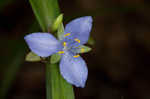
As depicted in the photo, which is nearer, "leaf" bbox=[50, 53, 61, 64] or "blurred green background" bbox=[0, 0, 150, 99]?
"leaf" bbox=[50, 53, 61, 64]

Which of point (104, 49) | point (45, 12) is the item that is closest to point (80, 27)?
point (45, 12)

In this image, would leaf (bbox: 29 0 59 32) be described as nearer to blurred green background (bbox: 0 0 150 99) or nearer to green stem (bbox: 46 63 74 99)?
green stem (bbox: 46 63 74 99)

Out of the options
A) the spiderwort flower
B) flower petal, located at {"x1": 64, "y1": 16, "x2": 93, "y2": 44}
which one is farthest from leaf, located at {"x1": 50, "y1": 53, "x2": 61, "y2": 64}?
flower petal, located at {"x1": 64, "y1": 16, "x2": 93, "y2": 44}

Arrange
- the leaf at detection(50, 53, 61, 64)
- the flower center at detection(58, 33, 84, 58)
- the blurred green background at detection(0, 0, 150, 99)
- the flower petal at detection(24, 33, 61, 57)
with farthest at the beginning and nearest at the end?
the blurred green background at detection(0, 0, 150, 99), the flower center at detection(58, 33, 84, 58), the leaf at detection(50, 53, 61, 64), the flower petal at detection(24, 33, 61, 57)

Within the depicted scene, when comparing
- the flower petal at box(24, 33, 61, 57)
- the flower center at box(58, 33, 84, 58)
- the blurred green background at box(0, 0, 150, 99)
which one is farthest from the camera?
the blurred green background at box(0, 0, 150, 99)

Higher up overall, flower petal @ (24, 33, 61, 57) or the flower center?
flower petal @ (24, 33, 61, 57)

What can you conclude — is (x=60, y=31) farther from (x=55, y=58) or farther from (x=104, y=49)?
(x=104, y=49)

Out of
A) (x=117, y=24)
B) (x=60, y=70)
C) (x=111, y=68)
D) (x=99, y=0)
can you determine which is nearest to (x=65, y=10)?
(x=99, y=0)

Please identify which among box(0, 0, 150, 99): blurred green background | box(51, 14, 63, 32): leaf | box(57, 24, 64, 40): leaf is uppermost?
box(51, 14, 63, 32): leaf
